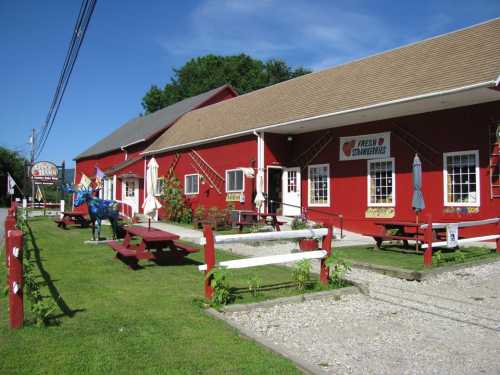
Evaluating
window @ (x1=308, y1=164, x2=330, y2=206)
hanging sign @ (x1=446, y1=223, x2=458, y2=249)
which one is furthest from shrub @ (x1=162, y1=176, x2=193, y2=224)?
hanging sign @ (x1=446, y1=223, x2=458, y2=249)

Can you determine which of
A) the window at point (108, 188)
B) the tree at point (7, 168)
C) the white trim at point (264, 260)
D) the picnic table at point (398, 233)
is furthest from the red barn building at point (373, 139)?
the tree at point (7, 168)

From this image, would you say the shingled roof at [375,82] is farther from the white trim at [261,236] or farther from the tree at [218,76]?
the tree at [218,76]

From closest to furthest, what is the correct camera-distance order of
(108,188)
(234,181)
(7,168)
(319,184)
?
1. (319,184)
2. (234,181)
3. (108,188)
4. (7,168)

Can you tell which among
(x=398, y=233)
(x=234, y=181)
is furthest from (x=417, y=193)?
(x=234, y=181)

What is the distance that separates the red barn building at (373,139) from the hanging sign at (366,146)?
0.11ft

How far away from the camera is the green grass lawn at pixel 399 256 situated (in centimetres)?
962

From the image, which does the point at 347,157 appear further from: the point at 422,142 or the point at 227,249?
the point at 227,249

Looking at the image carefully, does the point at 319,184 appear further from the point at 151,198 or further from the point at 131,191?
the point at 131,191

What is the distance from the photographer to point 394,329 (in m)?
5.50

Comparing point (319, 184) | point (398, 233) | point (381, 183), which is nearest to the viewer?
point (398, 233)

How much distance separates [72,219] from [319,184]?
9817 mm

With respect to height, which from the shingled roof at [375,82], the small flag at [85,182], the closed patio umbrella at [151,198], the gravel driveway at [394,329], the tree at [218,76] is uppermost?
the tree at [218,76]

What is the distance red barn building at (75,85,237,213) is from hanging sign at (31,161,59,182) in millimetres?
3045

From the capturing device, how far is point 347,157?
16.6 meters
